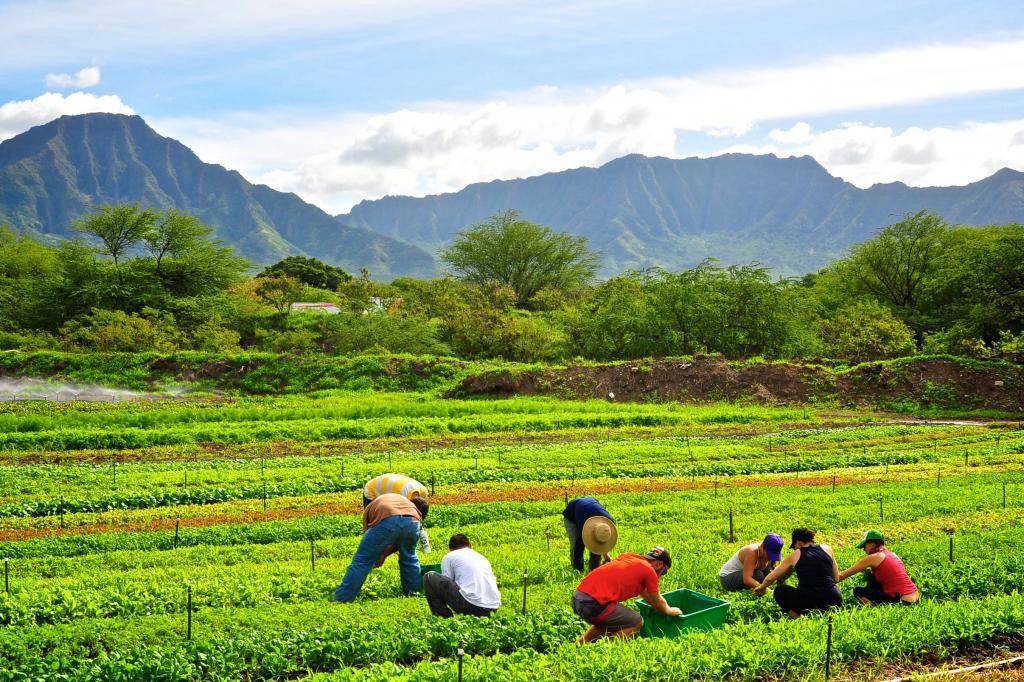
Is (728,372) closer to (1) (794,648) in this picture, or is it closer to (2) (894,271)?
(2) (894,271)

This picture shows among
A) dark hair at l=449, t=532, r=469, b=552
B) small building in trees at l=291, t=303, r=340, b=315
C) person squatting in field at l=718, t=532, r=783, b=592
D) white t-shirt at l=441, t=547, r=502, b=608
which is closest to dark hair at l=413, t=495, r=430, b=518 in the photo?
dark hair at l=449, t=532, r=469, b=552

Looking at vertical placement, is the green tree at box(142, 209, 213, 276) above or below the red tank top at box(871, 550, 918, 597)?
above

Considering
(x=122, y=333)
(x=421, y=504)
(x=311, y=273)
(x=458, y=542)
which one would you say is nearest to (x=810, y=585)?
(x=458, y=542)

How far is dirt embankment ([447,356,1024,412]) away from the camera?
44.1m

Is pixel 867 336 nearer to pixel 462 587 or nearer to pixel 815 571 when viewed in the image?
pixel 815 571

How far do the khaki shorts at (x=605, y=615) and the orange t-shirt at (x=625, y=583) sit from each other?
0.11 meters

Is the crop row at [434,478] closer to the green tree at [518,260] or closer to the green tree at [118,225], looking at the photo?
the green tree at [118,225]

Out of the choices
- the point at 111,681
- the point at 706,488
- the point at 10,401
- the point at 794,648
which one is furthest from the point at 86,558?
the point at 10,401

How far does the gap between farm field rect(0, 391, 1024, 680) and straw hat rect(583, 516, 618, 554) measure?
1.06 m

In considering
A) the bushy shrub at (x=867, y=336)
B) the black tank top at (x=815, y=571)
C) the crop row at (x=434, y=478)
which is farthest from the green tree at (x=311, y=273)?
the black tank top at (x=815, y=571)

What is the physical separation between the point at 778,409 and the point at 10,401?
43.3m

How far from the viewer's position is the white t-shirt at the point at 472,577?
39.2 feet

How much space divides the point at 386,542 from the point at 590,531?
3607 mm

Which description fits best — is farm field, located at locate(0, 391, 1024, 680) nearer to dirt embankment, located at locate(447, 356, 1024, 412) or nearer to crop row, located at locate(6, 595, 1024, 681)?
crop row, located at locate(6, 595, 1024, 681)
